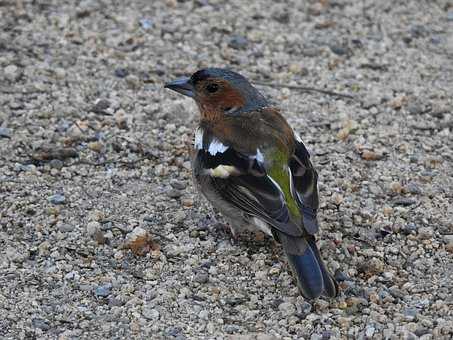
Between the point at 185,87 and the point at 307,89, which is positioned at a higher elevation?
the point at 185,87

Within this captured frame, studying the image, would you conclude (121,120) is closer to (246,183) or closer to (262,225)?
(246,183)

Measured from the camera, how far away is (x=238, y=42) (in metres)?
8.12

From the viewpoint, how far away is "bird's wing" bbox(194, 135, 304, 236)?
204 inches

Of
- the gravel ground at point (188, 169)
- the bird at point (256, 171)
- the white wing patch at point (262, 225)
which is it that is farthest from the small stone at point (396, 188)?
the white wing patch at point (262, 225)

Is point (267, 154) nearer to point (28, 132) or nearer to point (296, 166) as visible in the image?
point (296, 166)

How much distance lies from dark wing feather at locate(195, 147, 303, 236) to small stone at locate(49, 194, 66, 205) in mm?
993

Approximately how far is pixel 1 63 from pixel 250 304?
3.50 m

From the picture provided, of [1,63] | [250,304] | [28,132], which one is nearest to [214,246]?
[250,304]

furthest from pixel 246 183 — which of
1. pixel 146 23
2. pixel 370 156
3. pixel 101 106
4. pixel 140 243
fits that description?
pixel 146 23

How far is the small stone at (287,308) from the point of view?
504 centimetres

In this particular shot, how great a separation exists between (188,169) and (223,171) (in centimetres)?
100

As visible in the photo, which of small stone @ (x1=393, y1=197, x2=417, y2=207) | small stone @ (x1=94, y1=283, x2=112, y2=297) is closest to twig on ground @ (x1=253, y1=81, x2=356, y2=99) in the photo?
small stone @ (x1=393, y1=197, x2=417, y2=207)

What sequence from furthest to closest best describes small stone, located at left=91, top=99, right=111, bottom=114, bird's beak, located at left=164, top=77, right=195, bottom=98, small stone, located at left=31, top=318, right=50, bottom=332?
small stone, located at left=91, top=99, right=111, bottom=114
bird's beak, located at left=164, top=77, right=195, bottom=98
small stone, located at left=31, top=318, right=50, bottom=332

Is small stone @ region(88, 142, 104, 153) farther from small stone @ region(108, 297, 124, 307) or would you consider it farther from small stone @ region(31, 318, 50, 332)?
small stone @ region(31, 318, 50, 332)
